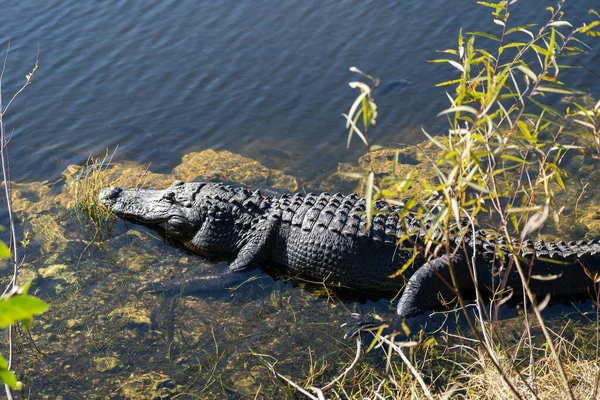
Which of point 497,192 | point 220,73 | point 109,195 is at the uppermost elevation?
point 497,192

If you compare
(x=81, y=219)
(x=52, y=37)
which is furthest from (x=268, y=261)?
(x=52, y=37)

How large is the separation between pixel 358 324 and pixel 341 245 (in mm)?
722

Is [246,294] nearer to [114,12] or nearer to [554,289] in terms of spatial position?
[554,289]

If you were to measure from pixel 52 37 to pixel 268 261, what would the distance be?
5887 millimetres

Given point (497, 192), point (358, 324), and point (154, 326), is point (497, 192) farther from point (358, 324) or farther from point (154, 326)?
point (154, 326)

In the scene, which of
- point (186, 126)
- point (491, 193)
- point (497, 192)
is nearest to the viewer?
point (491, 193)

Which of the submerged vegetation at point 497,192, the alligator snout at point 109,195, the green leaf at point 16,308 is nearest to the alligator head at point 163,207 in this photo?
the alligator snout at point 109,195

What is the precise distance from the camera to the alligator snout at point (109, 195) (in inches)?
250

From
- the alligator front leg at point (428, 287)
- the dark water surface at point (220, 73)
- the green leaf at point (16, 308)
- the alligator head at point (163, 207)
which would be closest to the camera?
the green leaf at point (16, 308)

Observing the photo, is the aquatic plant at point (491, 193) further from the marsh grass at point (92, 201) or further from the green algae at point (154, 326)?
the marsh grass at point (92, 201)

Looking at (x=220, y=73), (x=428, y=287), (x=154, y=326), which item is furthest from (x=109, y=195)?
(x=428, y=287)

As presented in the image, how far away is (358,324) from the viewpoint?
4801 millimetres

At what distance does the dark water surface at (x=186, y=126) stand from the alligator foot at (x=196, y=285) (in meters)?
0.10

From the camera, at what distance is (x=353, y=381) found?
4.25 metres
